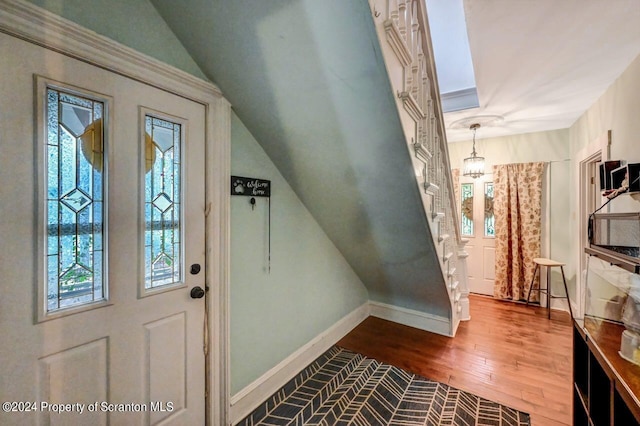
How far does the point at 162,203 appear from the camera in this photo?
1317mm

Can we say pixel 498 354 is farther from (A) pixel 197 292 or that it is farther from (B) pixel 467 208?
(A) pixel 197 292

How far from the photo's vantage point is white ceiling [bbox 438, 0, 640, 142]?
1.46m

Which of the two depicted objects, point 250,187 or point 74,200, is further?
point 250,187

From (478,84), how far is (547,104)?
0.99 metres

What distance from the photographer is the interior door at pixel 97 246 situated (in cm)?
92

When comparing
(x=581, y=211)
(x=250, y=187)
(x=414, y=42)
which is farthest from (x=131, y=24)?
(x=581, y=211)

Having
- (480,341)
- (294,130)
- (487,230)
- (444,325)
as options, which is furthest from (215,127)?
(487,230)

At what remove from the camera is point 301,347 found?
224 centimetres

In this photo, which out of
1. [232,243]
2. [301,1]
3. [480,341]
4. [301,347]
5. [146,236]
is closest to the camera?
[301,1]

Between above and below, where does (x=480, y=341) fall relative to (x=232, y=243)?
below

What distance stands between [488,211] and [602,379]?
323 cm

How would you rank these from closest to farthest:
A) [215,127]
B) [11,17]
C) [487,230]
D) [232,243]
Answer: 1. [11,17]
2. [215,127]
3. [232,243]
4. [487,230]

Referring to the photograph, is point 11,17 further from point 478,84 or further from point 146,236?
point 478,84

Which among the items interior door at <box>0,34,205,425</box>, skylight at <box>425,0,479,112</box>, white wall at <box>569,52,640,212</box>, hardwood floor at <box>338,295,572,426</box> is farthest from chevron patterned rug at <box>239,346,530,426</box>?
skylight at <box>425,0,479,112</box>
